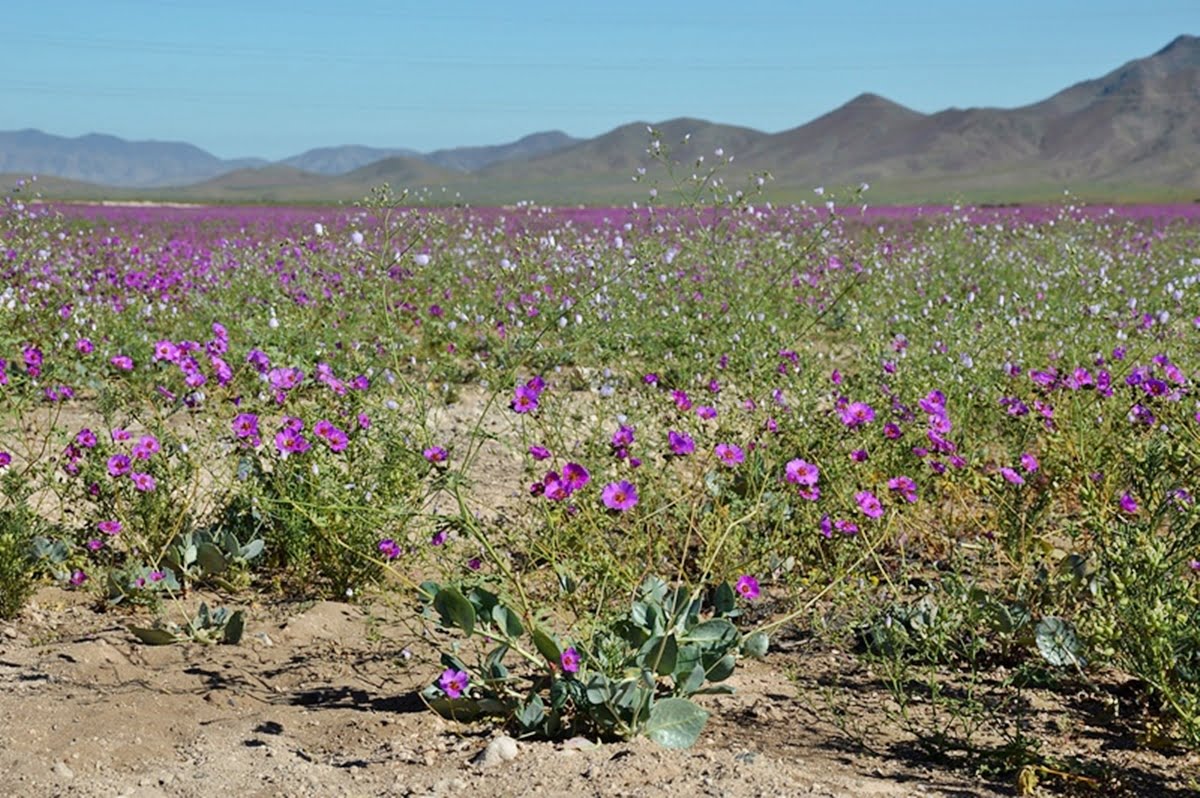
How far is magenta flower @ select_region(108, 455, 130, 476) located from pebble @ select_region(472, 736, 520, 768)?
2017 millimetres

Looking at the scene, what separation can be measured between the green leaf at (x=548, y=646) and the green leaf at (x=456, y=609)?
18cm

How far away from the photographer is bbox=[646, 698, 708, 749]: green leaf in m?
3.28

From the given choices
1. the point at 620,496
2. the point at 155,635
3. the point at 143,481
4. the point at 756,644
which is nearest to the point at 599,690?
the point at 620,496

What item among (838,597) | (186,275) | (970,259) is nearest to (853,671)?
(838,597)

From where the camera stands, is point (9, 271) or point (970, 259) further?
point (970, 259)

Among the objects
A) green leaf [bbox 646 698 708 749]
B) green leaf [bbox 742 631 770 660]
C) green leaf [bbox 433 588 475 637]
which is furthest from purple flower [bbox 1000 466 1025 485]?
green leaf [bbox 433 588 475 637]

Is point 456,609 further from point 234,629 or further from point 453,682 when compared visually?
point 234,629

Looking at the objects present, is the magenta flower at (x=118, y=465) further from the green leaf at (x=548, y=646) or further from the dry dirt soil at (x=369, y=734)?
the green leaf at (x=548, y=646)

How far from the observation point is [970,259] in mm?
14812

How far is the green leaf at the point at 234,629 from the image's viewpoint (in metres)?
4.08

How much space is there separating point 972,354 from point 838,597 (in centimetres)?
334

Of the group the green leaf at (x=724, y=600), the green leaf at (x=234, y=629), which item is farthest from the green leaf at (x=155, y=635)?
the green leaf at (x=724, y=600)

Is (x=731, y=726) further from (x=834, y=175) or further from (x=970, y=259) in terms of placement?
(x=834, y=175)

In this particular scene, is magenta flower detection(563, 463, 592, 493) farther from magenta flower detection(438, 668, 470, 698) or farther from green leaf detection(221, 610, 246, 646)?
green leaf detection(221, 610, 246, 646)
